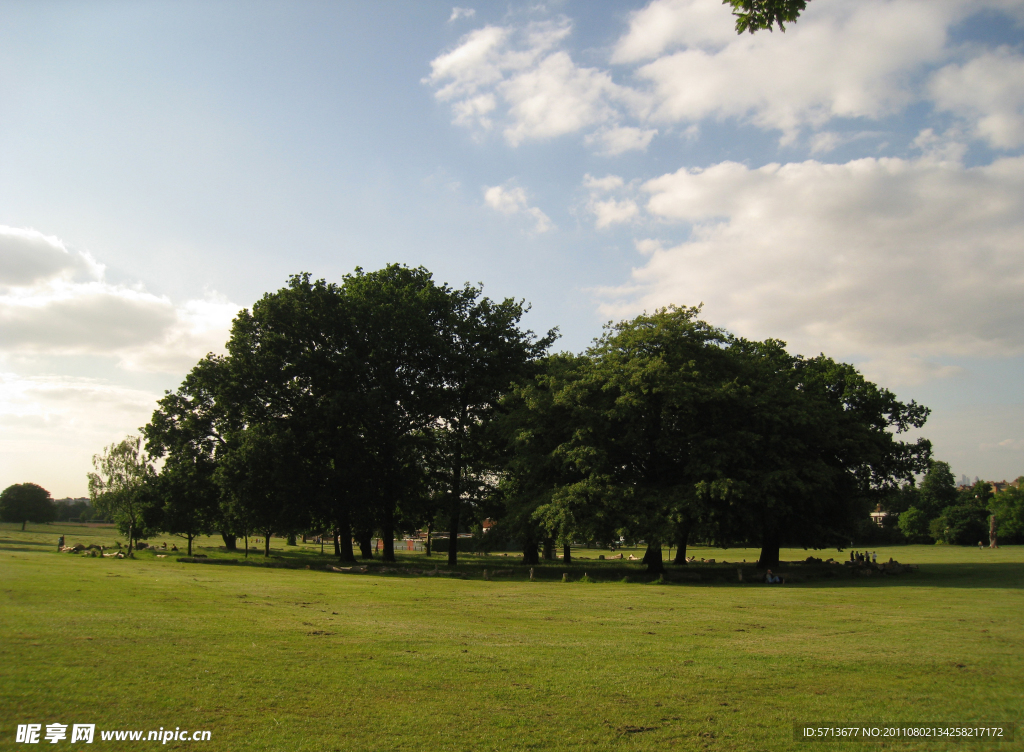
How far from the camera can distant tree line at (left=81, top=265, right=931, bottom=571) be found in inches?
1328

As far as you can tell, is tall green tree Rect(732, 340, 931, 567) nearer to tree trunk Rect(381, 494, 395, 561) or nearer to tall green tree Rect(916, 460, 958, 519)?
tree trunk Rect(381, 494, 395, 561)

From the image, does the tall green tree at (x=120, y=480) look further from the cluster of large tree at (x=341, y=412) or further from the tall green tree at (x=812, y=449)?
the tall green tree at (x=812, y=449)

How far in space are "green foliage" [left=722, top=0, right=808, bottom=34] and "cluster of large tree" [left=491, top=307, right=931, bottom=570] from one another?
25.6 meters

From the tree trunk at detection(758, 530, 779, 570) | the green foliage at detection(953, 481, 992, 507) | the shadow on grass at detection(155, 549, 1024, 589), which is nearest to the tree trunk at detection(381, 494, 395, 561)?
the shadow on grass at detection(155, 549, 1024, 589)

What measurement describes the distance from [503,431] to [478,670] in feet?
95.0

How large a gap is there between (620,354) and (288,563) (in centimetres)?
2504

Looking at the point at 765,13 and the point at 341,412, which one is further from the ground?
the point at 765,13

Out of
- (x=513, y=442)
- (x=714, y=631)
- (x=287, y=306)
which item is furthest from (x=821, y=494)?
(x=287, y=306)

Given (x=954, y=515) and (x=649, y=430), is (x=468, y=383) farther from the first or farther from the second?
(x=954, y=515)

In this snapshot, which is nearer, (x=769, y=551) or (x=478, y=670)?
(x=478, y=670)

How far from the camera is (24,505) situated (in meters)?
114

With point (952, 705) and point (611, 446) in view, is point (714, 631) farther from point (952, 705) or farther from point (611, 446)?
point (611, 446)

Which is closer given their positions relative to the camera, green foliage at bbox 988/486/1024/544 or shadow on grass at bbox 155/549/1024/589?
shadow on grass at bbox 155/549/1024/589

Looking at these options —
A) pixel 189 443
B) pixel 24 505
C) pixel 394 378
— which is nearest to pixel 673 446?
pixel 394 378
